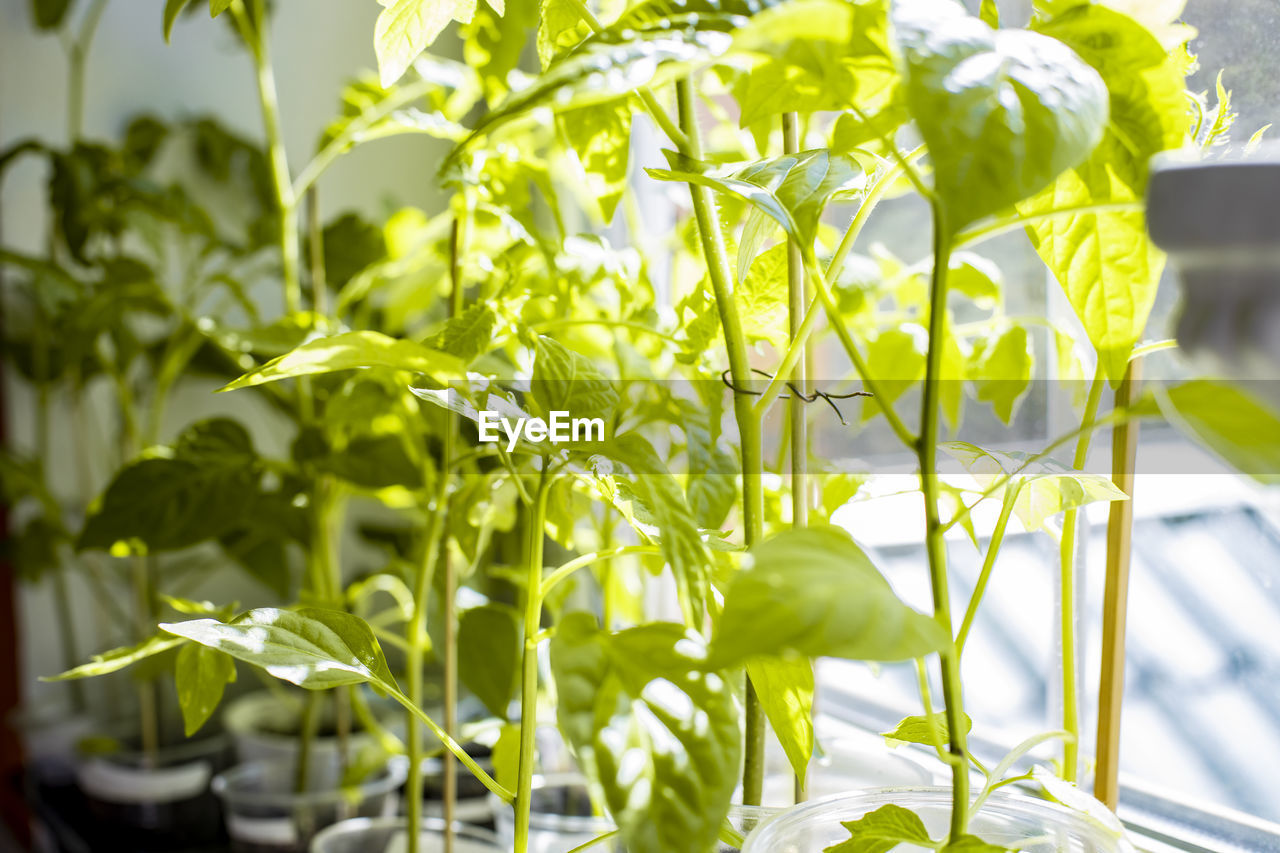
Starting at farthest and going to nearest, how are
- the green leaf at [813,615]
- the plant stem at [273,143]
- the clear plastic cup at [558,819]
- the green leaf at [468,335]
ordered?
1. the plant stem at [273,143]
2. the clear plastic cup at [558,819]
3. the green leaf at [468,335]
4. the green leaf at [813,615]

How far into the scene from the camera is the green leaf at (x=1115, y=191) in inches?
12.6

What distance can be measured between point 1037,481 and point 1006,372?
11cm

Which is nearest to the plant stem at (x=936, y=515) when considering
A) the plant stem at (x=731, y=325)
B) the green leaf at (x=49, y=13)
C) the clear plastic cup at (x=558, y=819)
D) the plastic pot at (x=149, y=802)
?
the plant stem at (x=731, y=325)

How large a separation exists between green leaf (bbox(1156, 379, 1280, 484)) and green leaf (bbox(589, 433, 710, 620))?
0.50 feet

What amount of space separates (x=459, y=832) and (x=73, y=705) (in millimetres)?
975

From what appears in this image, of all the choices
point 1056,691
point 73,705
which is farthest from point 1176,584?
point 73,705

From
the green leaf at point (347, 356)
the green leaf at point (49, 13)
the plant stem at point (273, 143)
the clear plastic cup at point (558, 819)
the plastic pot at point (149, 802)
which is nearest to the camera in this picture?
the green leaf at point (347, 356)

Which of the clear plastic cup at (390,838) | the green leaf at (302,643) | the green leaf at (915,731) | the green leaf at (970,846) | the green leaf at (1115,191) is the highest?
the green leaf at (1115,191)

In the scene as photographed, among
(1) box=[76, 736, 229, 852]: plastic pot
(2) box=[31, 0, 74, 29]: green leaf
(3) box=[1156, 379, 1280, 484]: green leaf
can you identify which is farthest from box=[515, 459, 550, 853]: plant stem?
(2) box=[31, 0, 74, 29]: green leaf

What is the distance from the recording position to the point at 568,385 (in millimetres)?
402

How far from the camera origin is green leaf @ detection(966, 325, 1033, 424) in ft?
1.77

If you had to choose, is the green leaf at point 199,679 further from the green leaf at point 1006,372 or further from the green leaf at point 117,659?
the green leaf at point 1006,372

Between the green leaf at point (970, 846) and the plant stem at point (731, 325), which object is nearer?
the green leaf at point (970, 846)

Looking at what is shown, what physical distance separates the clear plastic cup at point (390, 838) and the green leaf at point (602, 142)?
49 centimetres
